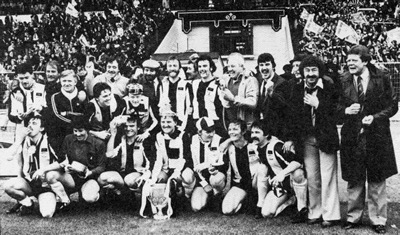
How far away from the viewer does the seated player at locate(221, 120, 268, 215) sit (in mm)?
4969

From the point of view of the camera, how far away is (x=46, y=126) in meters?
5.30

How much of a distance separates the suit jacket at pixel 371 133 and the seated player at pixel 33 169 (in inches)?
122

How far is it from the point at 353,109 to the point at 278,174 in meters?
1.01

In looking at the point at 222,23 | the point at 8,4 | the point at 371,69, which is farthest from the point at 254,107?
the point at 222,23

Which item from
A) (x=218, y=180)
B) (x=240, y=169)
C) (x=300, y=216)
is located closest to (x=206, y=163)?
(x=218, y=180)

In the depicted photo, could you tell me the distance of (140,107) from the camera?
542 cm

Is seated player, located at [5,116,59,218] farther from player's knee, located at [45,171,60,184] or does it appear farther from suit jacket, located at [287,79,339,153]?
suit jacket, located at [287,79,339,153]

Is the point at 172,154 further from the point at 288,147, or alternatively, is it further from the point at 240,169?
the point at 288,147

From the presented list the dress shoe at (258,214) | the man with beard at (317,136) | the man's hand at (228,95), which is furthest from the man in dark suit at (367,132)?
the man's hand at (228,95)

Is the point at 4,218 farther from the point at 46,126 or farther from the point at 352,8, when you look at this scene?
the point at 352,8

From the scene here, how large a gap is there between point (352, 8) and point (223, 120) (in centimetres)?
737

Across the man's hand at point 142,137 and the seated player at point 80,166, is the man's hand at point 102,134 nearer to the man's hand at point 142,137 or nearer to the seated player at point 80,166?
the seated player at point 80,166

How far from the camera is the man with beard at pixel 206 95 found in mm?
5309

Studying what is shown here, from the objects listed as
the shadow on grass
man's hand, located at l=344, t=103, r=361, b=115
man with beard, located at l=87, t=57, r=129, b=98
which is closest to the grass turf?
the shadow on grass
